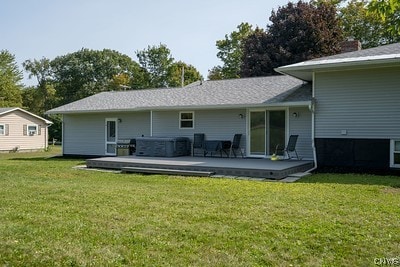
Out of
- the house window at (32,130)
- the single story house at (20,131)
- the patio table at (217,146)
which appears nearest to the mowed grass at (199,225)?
the patio table at (217,146)

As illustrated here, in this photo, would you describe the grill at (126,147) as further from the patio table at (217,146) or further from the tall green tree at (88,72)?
the tall green tree at (88,72)

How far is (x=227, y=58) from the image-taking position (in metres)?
35.9

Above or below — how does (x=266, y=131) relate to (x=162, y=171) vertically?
above

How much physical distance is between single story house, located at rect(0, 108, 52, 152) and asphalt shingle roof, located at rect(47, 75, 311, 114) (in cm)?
858

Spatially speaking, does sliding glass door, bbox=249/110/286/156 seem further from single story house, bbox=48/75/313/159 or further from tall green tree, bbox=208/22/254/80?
tall green tree, bbox=208/22/254/80

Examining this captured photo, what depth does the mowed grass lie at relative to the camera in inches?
138

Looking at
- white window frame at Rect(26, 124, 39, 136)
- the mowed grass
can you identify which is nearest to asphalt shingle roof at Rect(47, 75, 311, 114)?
the mowed grass

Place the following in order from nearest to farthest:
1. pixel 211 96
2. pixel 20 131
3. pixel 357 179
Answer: pixel 357 179
pixel 211 96
pixel 20 131

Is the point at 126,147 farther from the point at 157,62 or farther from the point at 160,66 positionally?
the point at 157,62

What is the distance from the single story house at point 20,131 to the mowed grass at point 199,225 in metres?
18.7

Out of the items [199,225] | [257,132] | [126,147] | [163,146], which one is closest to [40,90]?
[126,147]

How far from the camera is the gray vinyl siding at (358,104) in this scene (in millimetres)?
9812

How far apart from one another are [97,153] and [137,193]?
11.1m

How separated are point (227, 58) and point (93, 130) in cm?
2124
